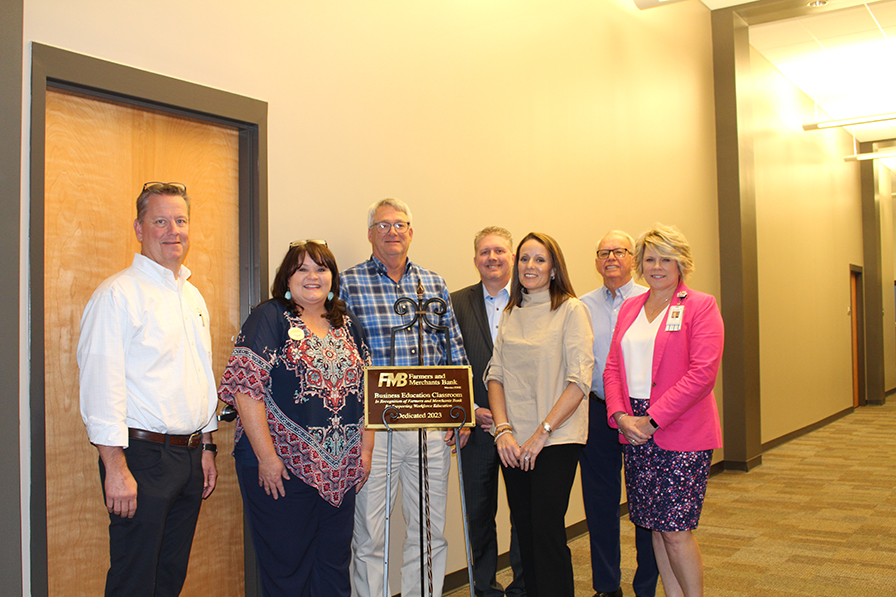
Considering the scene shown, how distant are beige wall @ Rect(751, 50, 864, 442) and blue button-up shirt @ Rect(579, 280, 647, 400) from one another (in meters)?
4.94

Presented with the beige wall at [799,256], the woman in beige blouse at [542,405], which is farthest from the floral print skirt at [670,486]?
the beige wall at [799,256]

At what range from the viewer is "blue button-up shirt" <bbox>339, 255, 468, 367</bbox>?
3098mm

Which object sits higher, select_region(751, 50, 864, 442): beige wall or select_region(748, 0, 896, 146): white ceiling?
select_region(748, 0, 896, 146): white ceiling

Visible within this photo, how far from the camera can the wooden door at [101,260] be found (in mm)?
2430

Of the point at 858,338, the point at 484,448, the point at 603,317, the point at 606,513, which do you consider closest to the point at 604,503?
the point at 606,513

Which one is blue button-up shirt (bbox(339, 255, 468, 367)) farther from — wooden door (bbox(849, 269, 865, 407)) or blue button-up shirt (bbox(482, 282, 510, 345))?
wooden door (bbox(849, 269, 865, 407))

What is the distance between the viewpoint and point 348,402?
8.84 feet

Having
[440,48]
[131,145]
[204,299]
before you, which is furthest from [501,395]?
[440,48]

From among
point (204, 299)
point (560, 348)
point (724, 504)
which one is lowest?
point (724, 504)

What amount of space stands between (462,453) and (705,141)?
5.14 metres

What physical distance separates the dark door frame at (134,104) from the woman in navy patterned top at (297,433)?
37 centimetres

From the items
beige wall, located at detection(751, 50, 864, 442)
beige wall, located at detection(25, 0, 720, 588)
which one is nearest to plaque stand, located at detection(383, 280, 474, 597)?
beige wall, located at detection(25, 0, 720, 588)

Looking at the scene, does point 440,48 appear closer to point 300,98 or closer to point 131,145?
point 300,98

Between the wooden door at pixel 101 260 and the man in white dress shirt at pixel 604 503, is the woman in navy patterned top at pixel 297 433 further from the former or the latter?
the man in white dress shirt at pixel 604 503
